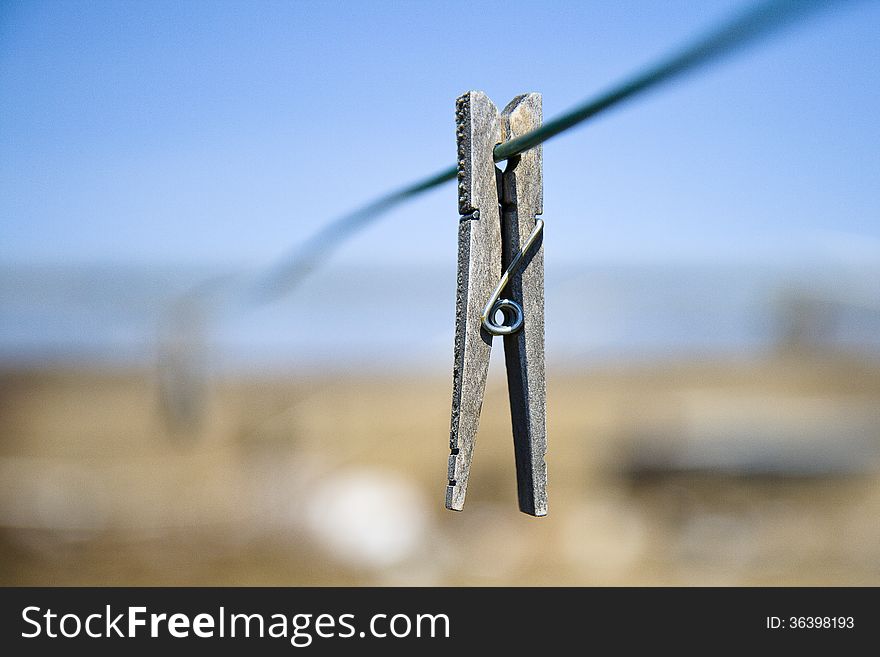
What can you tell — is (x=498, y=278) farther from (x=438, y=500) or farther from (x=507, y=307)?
(x=438, y=500)

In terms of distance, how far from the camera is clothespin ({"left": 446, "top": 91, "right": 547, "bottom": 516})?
3.55ft

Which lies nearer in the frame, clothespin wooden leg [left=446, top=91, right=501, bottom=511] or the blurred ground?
clothespin wooden leg [left=446, top=91, right=501, bottom=511]

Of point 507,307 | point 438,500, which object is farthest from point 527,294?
point 438,500

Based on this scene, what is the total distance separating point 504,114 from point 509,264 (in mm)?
200

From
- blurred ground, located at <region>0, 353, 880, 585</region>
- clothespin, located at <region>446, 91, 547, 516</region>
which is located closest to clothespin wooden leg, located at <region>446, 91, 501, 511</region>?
clothespin, located at <region>446, 91, 547, 516</region>

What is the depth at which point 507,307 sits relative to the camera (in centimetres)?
112

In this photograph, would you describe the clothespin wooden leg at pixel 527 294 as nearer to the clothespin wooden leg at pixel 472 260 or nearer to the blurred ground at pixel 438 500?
the clothespin wooden leg at pixel 472 260

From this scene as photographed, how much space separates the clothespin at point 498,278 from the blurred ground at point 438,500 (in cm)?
659

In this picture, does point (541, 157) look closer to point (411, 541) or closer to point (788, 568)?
point (411, 541)

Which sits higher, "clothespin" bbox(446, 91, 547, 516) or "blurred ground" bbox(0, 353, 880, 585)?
"blurred ground" bbox(0, 353, 880, 585)

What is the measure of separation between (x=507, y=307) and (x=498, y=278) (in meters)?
0.04

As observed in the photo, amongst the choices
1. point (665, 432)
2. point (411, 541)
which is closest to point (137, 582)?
point (411, 541)

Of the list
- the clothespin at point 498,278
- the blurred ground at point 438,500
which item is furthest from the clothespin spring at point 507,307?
the blurred ground at point 438,500

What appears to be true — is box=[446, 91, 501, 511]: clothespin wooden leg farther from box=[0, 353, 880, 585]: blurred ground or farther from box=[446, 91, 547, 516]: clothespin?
box=[0, 353, 880, 585]: blurred ground
